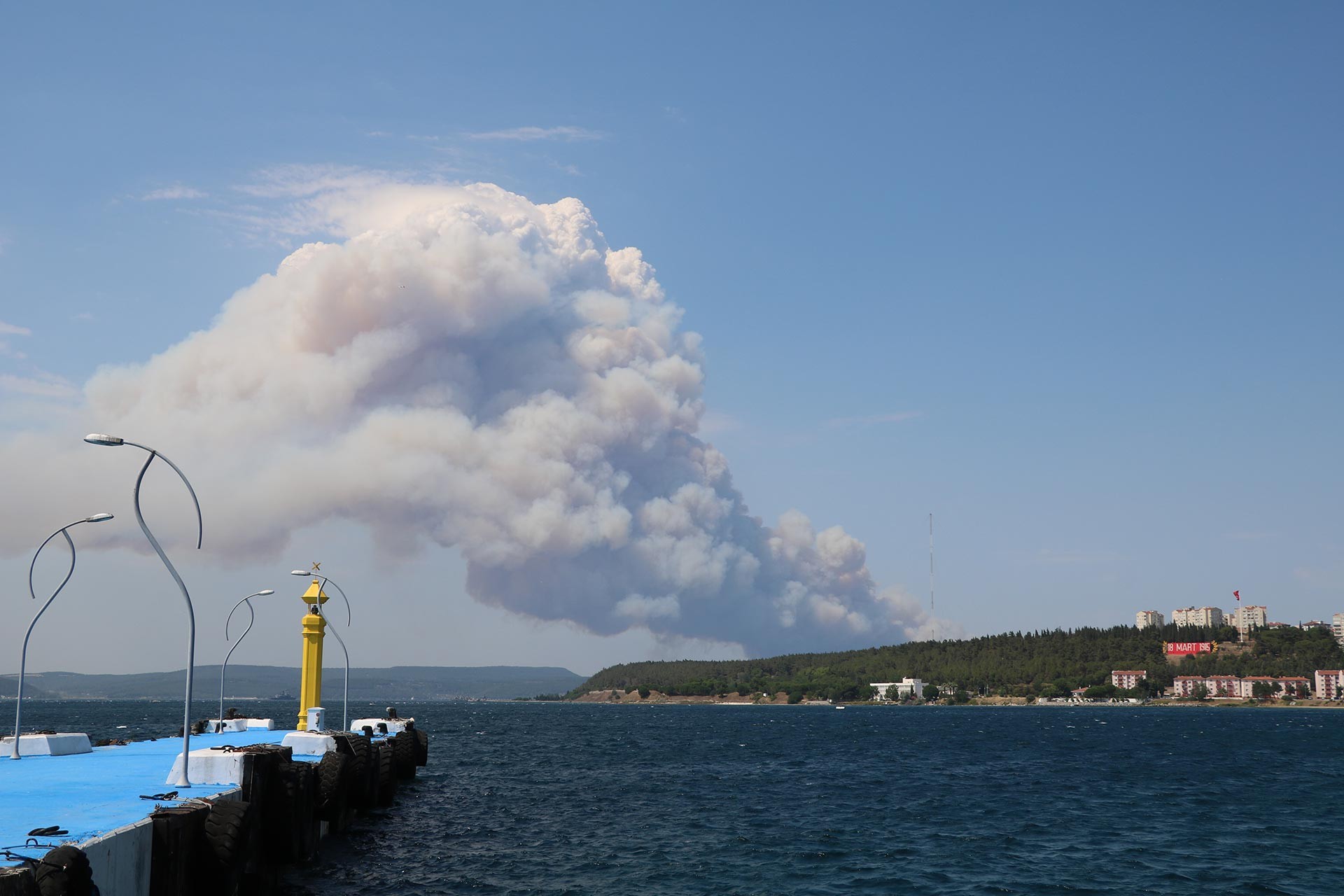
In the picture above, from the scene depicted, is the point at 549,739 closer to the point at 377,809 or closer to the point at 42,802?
the point at 377,809

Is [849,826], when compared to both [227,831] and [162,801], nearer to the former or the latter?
[162,801]

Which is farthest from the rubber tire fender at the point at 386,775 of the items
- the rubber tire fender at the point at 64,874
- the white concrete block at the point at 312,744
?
the rubber tire fender at the point at 64,874

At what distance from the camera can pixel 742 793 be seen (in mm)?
60969

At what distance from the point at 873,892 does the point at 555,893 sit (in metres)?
9.58

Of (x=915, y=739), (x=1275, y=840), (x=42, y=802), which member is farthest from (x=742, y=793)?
(x=915, y=739)

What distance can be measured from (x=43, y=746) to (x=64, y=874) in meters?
27.8

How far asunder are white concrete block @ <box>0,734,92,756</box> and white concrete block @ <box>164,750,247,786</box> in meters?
14.1

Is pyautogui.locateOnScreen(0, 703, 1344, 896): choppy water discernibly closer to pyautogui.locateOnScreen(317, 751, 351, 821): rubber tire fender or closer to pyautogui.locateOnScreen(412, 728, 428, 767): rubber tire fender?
pyautogui.locateOnScreen(412, 728, 428, 767): rubber tire fender

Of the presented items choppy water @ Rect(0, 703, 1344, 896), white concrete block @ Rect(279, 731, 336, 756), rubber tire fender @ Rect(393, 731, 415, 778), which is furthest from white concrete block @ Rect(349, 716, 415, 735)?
white concrete block @ Rect(279, 731, 336, 756)

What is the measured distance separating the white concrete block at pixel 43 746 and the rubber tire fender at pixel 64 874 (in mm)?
26274

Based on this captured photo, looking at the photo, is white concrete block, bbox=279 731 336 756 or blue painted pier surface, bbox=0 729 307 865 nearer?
blue painted pier surface, bbox=0 729 307 865

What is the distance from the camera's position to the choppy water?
3469 cm

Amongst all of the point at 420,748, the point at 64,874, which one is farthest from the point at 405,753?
the point at 64,874

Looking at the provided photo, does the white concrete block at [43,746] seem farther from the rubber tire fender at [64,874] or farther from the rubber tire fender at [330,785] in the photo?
the rubber tire fender at [64,874]
